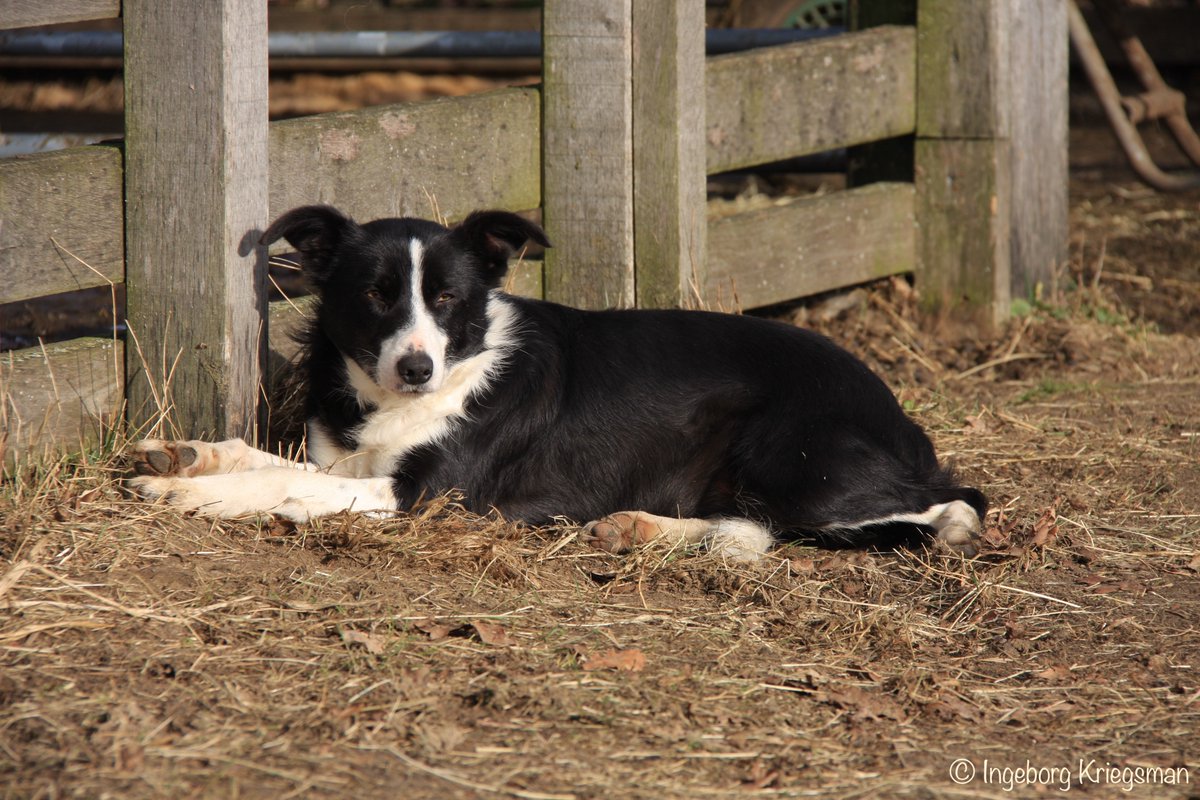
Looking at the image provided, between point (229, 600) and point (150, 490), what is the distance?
73 cm

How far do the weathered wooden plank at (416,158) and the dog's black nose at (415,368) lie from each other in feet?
3.40

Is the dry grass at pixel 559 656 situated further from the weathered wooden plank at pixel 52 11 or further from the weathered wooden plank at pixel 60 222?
the weathered wooden plank at pixel 52 11

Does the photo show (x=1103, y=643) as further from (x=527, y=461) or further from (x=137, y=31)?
(x=137, y=31)

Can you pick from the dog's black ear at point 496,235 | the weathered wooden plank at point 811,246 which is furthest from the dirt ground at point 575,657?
the weathered wooden plank at point 811,246

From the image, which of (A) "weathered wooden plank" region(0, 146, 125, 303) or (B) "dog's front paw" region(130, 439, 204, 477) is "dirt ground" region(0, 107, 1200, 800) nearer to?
(B) "dog's front paw" region(130, 439, 204, 477)

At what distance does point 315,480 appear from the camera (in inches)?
163

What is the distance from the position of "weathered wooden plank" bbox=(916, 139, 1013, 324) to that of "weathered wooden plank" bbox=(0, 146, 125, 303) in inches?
175

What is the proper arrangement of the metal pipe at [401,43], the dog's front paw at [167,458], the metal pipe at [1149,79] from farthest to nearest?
the metal pipe at [1149,79] < the metal pipe at [401,43] < the dog's front paw at [167,458]

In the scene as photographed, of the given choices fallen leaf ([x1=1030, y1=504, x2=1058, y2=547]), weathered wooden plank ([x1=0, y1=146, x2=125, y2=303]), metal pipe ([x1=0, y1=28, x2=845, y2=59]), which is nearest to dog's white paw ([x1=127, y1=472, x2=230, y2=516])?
weathered wooden plank ([x1=0, y1=146, x2=125, y2=303])

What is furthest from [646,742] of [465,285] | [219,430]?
[219,430]

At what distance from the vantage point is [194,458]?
4.16 meters

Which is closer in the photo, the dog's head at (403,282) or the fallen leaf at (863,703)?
the fallen leaf at (863,703)

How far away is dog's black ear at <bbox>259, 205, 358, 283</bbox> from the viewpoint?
417 centimetres

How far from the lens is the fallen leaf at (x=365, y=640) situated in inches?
129
